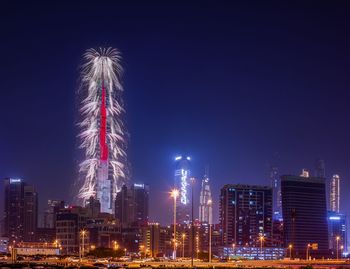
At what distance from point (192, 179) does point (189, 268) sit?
1009 cm

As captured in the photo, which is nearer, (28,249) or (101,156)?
(101,156)

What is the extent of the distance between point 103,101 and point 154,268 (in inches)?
2096

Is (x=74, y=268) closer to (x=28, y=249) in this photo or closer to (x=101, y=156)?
(x=101, y=156)

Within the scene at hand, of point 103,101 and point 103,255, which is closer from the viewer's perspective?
point 103,101

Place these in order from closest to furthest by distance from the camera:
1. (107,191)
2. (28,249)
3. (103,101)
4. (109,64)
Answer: (109,64) → (103,101) → (28,249) → (107,191)

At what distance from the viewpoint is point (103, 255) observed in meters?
126

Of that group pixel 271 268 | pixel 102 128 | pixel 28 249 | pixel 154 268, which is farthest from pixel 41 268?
pixel 28 249

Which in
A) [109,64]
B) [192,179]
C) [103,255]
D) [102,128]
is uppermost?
[109,64]

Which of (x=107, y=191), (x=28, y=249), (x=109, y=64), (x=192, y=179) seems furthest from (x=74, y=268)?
(x=107, y=191)

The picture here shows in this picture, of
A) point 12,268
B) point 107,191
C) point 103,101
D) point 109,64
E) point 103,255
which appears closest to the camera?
point 12,268

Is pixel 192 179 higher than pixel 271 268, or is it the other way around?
pixel 192 179

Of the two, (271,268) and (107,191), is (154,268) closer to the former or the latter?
(271,268)

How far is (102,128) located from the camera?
123 metres

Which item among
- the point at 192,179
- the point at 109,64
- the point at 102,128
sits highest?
the point at 109,64
